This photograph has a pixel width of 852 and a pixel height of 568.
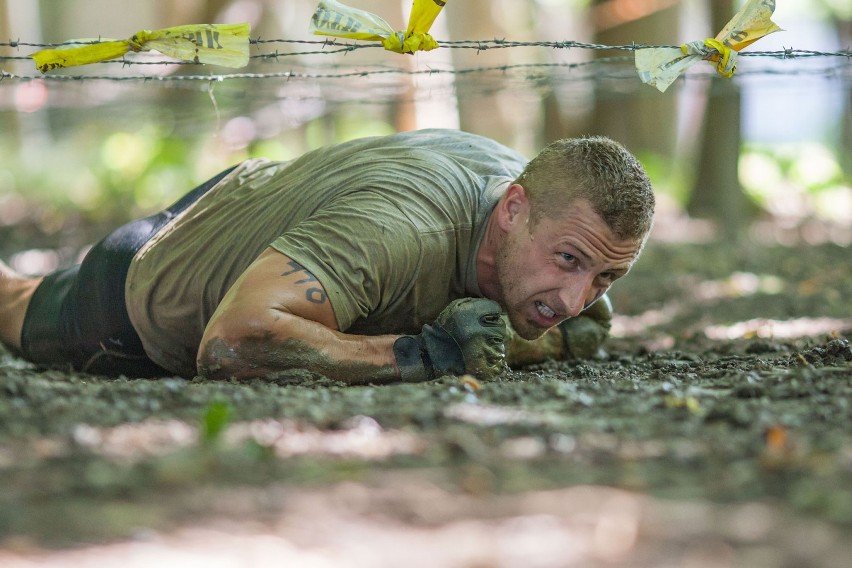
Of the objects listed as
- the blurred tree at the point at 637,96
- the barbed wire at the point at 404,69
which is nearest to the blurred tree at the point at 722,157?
the blurred tree at the point at 637,96

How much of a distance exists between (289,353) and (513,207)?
3.14 ft

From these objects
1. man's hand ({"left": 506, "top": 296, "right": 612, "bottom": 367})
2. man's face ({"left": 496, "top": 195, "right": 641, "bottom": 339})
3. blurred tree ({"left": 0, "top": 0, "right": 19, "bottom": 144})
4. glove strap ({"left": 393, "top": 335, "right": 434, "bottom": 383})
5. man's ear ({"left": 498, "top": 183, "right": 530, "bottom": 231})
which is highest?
blurred tree ({"left": 0, "top": 0, "right": 19, "bottom": 144})

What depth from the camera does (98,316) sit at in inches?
154

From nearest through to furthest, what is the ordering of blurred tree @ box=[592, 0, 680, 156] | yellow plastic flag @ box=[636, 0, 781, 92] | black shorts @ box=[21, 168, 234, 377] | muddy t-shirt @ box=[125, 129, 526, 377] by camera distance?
muddy t-shirt @ box=[125, 129, 526, 377] < yellow plastic flag @ box=[636, 0, 781, 92] < black shorts @ box=[21, 168, 234, 377] < blurred tree @ box=[592, 0, 680, 156]

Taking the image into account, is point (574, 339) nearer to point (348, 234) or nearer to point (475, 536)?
point (348, 234)

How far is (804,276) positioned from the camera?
6.96 m

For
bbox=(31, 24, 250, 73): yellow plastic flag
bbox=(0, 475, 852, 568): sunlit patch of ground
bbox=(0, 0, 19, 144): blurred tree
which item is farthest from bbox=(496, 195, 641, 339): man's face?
bbox=(0, 0, 19, 144): blurred tree

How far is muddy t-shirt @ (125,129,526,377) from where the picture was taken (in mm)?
3289

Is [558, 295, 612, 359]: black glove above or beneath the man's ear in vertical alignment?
beneath

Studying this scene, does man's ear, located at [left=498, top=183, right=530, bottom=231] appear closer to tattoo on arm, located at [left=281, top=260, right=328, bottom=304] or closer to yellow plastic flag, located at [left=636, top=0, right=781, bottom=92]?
yellow plastic flag, located at [left=636, top=0, right=781, bottom=92]

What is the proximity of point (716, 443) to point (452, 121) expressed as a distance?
12.0 metres

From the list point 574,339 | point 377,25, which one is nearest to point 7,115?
point 377,25

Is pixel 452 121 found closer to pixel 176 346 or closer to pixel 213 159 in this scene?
pixel 213 159

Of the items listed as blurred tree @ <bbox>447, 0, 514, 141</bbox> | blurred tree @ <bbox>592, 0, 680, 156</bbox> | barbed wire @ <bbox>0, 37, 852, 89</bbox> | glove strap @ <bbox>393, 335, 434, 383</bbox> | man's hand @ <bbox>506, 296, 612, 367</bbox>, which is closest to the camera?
glove strap @ <bbox>393, 335, 434, 383</bbox>
